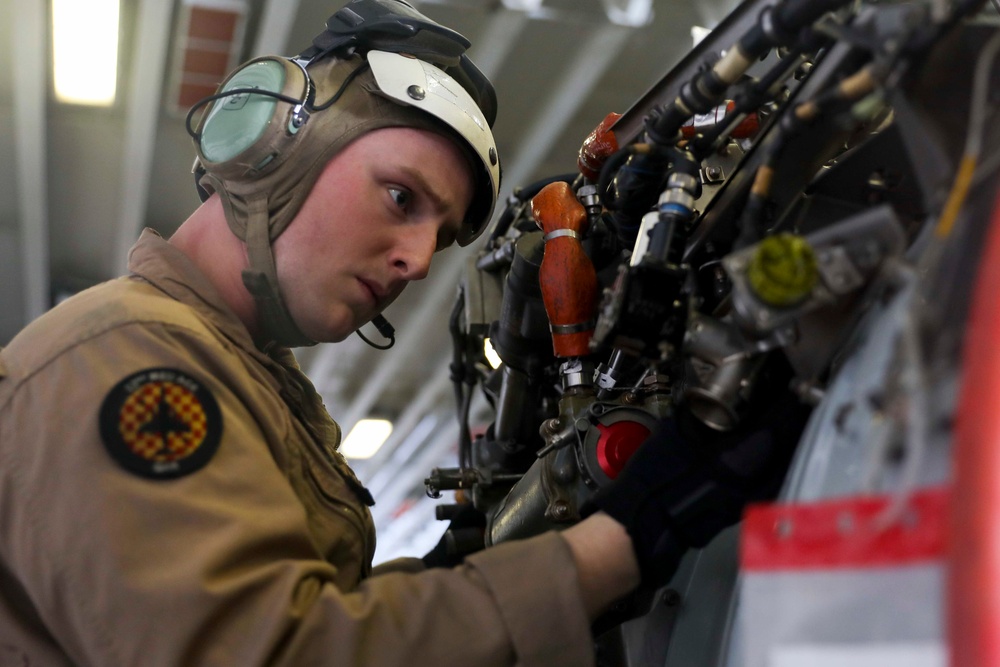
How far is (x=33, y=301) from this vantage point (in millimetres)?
5129

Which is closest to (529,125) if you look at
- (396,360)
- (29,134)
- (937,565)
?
(29,134)

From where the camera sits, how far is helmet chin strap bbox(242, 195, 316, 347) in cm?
121

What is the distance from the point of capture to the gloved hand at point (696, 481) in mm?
869

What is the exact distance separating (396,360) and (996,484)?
225 inches

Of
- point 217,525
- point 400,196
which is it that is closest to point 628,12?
point 400,196

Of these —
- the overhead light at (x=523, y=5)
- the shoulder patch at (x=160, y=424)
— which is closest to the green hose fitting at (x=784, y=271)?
the shoulder patch at (x=160, y=424)

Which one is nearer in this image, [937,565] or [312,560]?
[937,565]

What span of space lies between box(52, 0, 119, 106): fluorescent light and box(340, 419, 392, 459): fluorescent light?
3.99 meters

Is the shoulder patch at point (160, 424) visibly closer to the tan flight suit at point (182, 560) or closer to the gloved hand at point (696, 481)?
the tan flight suit at point (182, 560)

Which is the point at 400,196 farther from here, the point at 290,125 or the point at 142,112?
the point at 142,112

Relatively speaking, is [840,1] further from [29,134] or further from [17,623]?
[29,134]

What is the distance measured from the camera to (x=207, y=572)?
796 millimetres

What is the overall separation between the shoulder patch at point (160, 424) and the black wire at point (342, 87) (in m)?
0.50

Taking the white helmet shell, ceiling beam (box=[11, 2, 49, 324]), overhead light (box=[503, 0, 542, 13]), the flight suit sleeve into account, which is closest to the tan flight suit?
the flight suit sleeve
